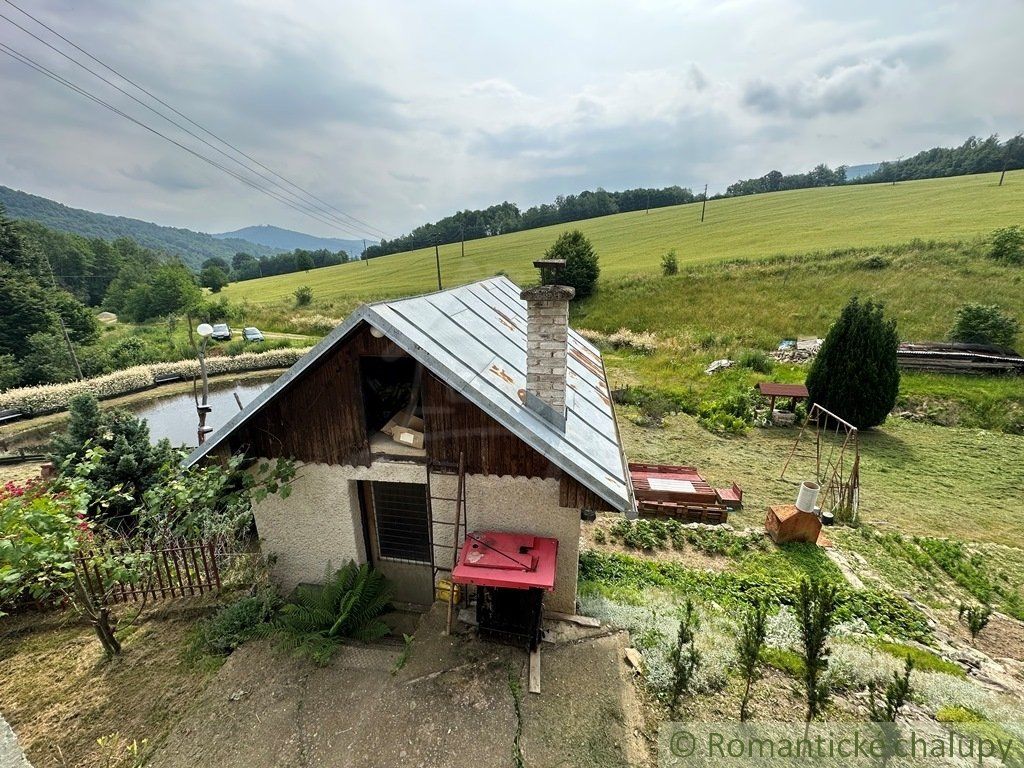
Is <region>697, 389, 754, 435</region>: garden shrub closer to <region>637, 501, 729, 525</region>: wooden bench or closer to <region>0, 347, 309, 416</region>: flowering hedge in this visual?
<region>637, 501, 729, 525</region>: wooden bench

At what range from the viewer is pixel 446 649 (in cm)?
664

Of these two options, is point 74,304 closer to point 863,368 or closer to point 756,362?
point 756,362

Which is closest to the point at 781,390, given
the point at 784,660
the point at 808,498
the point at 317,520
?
the point at 808,498

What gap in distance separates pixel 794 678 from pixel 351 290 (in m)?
62.1

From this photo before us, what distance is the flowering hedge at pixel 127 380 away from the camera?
23953 mm

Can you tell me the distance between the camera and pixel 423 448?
23.2 ft

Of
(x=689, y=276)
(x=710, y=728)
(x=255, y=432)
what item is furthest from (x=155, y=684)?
(x=689, y=276)

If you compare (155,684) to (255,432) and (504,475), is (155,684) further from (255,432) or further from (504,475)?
(504,475)

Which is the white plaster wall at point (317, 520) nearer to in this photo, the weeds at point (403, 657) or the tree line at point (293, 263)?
the weeds at point (403, 657)

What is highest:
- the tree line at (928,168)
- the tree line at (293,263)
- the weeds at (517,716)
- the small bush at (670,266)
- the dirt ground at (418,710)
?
the tree line at (928,168)

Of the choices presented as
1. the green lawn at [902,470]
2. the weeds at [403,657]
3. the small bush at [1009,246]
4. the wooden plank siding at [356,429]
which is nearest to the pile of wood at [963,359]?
the green lawn at [902,470]

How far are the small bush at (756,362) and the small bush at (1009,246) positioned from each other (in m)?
25.0

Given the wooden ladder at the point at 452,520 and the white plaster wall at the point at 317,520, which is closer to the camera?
the wooden ladder at the point at 452,520

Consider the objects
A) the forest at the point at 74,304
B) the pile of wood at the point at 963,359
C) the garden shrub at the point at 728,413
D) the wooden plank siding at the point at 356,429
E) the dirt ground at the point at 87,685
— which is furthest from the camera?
the forest at the point at 74,304
